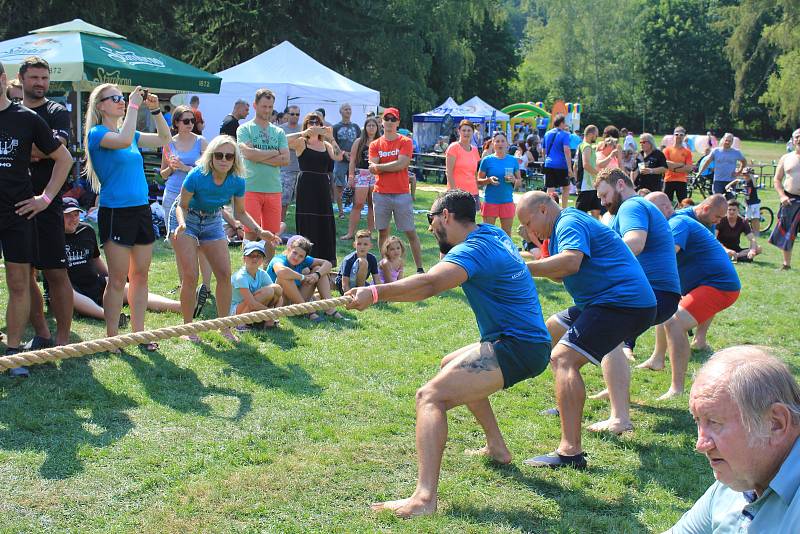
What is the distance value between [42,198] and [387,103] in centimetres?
3311

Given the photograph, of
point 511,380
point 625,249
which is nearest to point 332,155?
point 625,249

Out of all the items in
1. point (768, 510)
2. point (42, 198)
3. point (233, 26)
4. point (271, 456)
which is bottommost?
point (271, 456)

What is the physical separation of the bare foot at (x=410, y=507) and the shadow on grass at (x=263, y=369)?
195 cm

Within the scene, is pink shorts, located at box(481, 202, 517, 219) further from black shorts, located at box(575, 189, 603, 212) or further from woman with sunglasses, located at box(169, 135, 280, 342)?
woman with sunglasses, located at box(169, 135, 280, 342)

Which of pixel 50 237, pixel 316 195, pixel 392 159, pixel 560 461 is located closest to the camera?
pixel 560 461

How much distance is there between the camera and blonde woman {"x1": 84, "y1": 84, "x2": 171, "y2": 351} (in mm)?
6355

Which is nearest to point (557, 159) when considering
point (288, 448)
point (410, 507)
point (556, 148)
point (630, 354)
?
point (556, 148)

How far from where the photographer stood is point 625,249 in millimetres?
5289

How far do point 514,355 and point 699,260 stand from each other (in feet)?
9.58

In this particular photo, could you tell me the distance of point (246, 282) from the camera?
25.7ft

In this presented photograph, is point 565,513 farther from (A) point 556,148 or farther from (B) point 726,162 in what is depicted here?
(B) point 726,162

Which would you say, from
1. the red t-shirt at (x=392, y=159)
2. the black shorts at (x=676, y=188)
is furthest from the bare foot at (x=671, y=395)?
the black shorts at (x=676, y=188)

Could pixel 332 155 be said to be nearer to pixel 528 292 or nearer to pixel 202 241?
pixel 202 241

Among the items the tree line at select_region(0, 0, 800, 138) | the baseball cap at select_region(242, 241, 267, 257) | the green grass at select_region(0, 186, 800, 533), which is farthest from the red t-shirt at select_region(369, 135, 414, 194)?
the tree line at select_region(0, 0, 800, 138)
